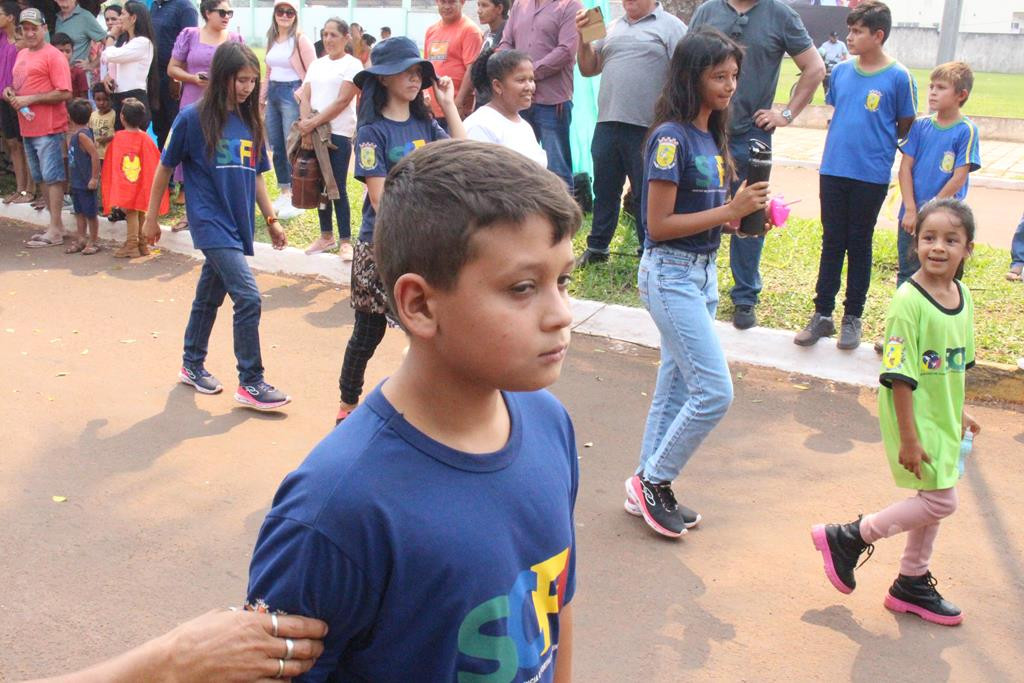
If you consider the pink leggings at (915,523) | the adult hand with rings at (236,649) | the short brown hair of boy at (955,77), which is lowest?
the pink leggings at (915,523)

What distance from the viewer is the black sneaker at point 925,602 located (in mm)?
3893

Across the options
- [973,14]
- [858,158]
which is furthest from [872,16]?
[973,14]

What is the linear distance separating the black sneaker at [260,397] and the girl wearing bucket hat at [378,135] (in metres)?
0.69

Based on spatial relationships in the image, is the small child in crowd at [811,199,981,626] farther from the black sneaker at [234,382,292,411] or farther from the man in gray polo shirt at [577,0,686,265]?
→ the man in gray polo shirt at [577,0,686,265]

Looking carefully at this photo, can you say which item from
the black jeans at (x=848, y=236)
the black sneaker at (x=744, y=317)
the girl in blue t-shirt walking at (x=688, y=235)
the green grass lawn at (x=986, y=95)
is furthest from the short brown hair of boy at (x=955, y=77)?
the green grass lawn at (x=986, y=95)

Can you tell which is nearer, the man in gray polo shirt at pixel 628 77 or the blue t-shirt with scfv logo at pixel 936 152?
the blue t-shirt with scfv logo at pixel 936 152

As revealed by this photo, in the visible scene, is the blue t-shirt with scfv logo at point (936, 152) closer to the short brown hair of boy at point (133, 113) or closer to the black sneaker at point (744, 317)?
the black sneaker at point (744, 317)

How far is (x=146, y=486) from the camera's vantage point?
4855 mm

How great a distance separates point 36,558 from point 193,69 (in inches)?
261

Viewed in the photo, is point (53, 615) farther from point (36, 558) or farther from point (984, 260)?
point (984, 260)

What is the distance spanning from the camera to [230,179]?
5.81 m

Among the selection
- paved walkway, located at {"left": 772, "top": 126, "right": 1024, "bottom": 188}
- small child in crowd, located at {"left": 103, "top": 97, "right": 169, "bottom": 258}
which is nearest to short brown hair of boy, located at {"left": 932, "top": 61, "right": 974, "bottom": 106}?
small child in crowd, located at {"left": 103, "top": 97, "right": 169, "bottom": 258}

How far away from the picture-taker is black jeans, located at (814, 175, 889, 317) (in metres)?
6.61

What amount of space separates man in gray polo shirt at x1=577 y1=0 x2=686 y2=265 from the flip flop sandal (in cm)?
515
